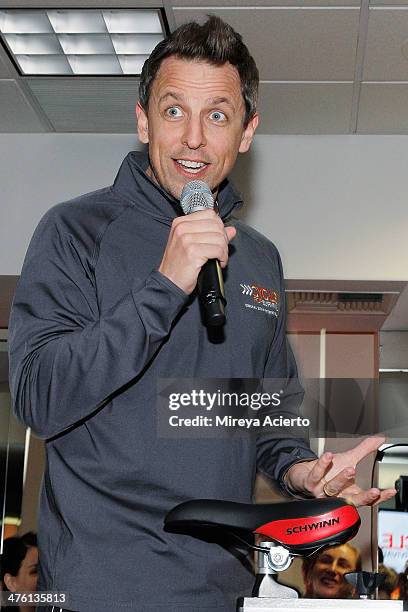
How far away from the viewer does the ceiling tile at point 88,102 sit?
160 inches

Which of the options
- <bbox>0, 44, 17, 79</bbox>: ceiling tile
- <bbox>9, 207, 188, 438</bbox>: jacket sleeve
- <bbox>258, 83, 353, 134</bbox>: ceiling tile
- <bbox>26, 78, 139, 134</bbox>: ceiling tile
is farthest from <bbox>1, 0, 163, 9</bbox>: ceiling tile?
<bbox>9, 207, 188, 438</bbox>: jacket sleeve

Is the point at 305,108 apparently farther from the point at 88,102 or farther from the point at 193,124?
the point at 193,124

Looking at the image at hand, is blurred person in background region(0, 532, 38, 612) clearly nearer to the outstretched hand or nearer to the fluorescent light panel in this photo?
the fluorescent light panel

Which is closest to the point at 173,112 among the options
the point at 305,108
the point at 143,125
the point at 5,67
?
the point at 143,125

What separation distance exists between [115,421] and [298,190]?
3434mm

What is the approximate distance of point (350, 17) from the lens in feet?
11.2

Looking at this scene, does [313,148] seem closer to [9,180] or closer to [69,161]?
[69,161]

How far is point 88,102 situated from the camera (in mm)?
4227

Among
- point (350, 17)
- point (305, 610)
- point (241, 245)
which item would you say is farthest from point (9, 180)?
point (305, 610)

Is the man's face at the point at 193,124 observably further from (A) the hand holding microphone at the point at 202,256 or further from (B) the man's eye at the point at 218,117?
(A) the hand holding microphone at the point at 202,256

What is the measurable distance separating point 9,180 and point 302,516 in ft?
12.7

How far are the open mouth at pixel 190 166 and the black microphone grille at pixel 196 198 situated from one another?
0.06 meters

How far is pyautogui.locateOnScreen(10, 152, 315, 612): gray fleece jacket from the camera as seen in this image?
3.41 feet

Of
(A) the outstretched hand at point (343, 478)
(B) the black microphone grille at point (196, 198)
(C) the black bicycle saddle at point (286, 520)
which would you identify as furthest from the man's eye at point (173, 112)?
(C) the black bicycle saddle at point (286, 520)
